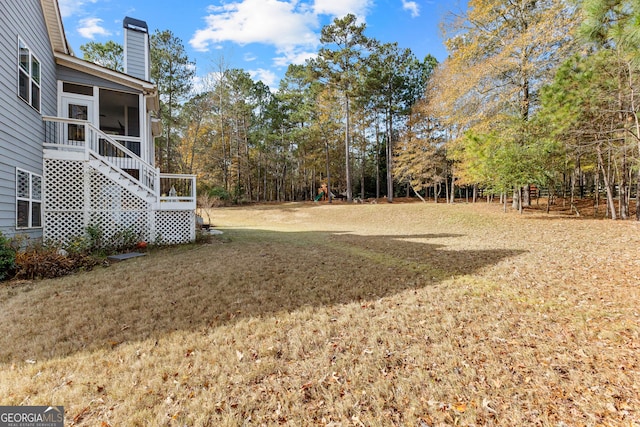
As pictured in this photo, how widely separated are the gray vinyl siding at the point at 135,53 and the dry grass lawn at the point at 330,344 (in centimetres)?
947

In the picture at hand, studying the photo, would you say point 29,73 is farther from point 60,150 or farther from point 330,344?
point 330,344

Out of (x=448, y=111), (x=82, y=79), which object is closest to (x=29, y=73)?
(x=82, y=79)

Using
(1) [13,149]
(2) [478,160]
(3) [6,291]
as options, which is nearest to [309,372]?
(3) [6,291]

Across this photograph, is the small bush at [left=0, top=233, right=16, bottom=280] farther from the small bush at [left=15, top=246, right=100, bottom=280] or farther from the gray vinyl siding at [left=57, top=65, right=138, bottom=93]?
the gray vinyl siding at [left=57, top=65, right=138, bottom=93]

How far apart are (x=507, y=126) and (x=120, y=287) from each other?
50.0ft

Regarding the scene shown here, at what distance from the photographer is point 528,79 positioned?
45.7ft

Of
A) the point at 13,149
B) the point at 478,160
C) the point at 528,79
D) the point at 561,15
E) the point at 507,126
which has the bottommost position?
the point at 13,149

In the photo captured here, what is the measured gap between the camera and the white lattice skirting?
6.96 meters

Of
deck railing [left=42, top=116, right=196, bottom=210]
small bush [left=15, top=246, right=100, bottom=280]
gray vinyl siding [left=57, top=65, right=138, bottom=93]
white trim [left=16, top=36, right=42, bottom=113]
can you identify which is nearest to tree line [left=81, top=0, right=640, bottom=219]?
deck railing [left=42, top=116, right=196, bottom=210]

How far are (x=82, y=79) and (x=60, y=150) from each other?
2.88 metres

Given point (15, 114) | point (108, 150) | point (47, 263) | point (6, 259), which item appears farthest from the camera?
point (108, 150)

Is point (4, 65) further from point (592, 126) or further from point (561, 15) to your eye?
point (561, 15)

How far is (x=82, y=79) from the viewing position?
8.62m

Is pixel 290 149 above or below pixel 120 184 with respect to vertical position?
above
